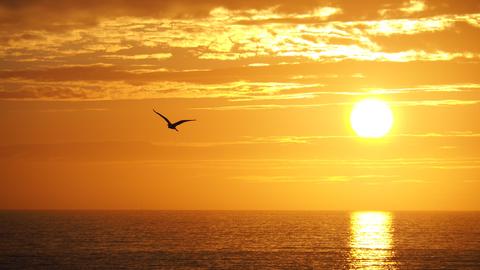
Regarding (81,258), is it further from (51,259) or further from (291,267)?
(291,267)

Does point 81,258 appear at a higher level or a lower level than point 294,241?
lower

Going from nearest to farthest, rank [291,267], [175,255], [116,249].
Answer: [291,267] < [175,255] < [116,249]

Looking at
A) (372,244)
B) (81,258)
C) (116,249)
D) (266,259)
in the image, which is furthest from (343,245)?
(81,258)

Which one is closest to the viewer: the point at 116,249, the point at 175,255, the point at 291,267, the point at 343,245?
the point at 291,267

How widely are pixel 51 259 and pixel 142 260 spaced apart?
16.5 metres

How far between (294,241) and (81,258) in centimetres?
6603

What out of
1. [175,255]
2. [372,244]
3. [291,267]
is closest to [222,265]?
[291,267]

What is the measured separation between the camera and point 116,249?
5719 inches

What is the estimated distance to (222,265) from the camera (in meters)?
115

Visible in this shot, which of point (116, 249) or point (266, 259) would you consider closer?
point (266, 259)

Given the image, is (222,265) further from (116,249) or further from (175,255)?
(116,249)

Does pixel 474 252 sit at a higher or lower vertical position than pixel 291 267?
higher

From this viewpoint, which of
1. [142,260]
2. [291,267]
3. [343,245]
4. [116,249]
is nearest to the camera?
[291,267]

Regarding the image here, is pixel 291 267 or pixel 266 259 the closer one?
pixel 291 267
